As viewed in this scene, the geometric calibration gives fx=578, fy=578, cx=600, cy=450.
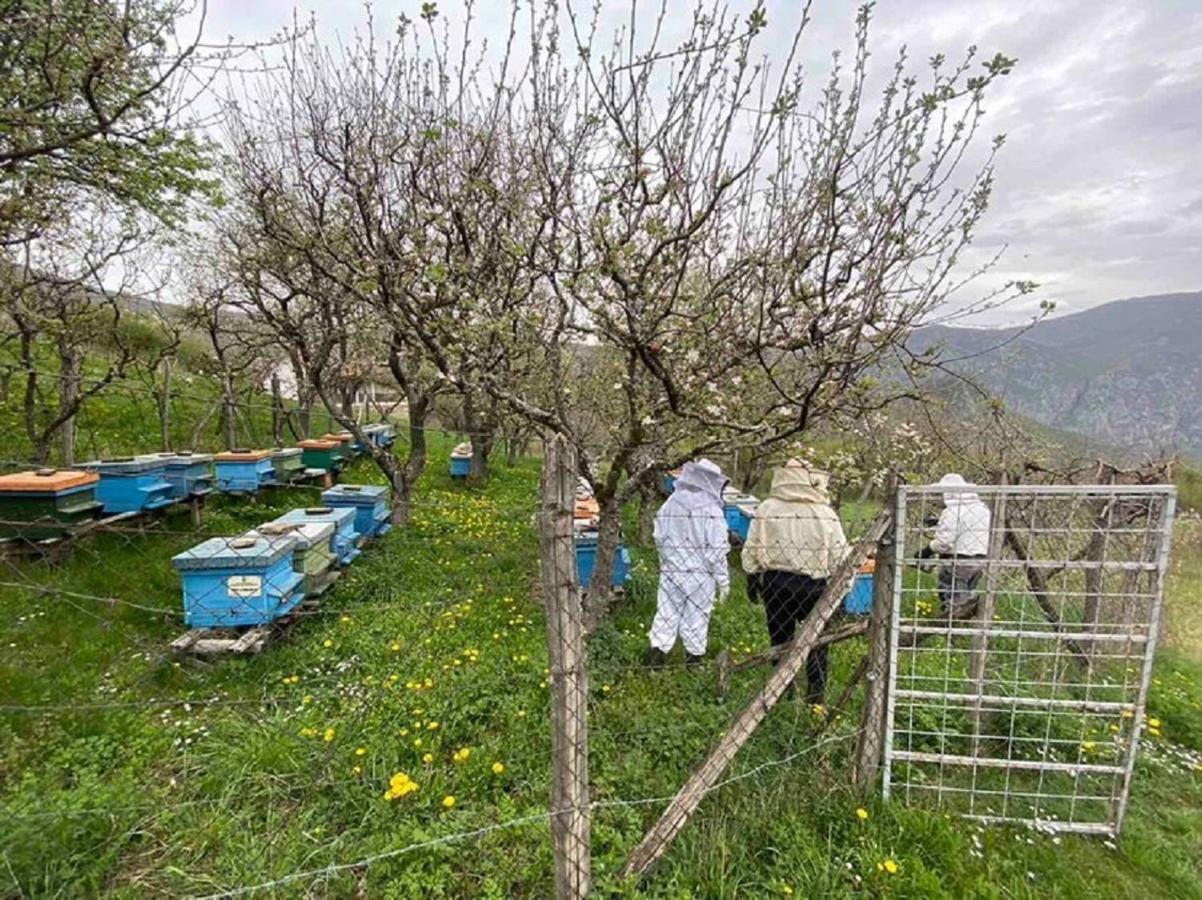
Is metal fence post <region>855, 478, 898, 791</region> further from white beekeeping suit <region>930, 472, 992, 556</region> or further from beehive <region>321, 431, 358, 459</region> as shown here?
beehive <region>321, 431, 358, 459</region>

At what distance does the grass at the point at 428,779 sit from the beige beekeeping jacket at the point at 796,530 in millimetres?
945

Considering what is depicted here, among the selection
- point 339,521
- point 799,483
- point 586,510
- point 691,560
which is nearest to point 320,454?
point 339,521

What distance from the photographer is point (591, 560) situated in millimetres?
6156

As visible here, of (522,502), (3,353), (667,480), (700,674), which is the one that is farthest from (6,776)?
(3,353)

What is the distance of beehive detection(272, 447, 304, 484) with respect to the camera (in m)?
9.05

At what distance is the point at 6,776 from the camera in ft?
10.8

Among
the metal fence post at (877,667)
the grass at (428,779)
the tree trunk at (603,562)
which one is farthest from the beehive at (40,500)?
the metal fence post at (877,667)

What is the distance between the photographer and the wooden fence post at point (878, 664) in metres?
3.00

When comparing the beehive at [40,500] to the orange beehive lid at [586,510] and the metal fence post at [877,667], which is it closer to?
the orange beehive lid at [586,510]

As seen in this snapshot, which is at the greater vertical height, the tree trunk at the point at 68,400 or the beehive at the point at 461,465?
the tree trunk at the point at 68,400

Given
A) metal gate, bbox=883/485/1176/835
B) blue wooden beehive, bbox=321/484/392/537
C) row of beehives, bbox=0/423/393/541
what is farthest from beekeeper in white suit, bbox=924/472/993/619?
row of beehives, bbox=0/423/393/541

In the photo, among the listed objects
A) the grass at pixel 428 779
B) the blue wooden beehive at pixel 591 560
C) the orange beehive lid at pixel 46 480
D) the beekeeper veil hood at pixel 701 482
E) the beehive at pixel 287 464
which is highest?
the beekeeper veil hood at pixel 701 482

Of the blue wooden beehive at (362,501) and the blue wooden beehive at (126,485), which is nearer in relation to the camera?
the blue wooden beehive at (126,485)

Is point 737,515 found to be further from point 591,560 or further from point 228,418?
point 228,418
